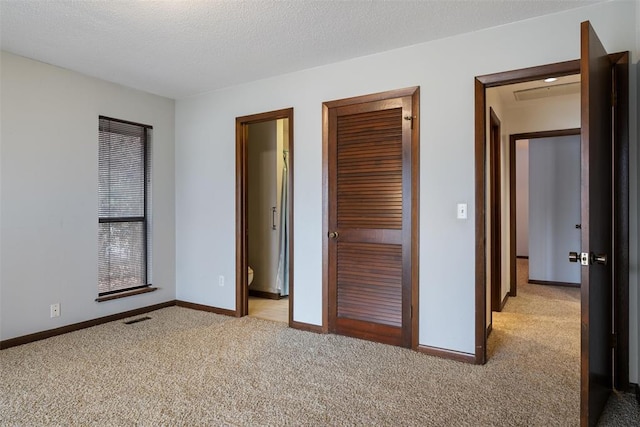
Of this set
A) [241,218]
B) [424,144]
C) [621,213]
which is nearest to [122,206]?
[241,218]

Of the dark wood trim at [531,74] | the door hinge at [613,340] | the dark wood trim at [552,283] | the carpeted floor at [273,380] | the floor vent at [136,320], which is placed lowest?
the carpeted floor at [273,380]

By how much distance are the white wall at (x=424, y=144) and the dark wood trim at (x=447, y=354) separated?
1.6 inches

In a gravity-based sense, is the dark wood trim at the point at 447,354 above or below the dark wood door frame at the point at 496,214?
below

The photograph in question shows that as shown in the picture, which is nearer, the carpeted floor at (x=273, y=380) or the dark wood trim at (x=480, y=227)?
the carpeted floor at (x=273, y=380)

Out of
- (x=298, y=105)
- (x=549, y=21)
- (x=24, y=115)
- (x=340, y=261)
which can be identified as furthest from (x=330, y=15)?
(x=24, y=115)

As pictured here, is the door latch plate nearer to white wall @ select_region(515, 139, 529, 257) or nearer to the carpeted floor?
the carpeted floor

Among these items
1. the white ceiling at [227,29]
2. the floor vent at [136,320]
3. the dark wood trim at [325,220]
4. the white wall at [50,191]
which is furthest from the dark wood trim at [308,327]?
the white ceiling at [227,29]

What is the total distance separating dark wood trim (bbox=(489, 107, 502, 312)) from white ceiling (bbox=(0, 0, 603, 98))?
5.72 feet

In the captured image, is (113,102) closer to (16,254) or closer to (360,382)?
(16,254)

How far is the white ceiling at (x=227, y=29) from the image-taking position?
2.37 metres

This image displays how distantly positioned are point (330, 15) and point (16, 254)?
3.09 metres

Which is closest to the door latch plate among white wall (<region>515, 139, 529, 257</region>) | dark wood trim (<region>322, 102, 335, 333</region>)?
dark wood trim (<region>322, 102, 335, 333</region>)

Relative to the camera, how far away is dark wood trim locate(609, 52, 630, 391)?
7.61 ft

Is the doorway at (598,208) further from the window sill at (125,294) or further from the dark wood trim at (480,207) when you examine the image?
the window sill at (125,294)
